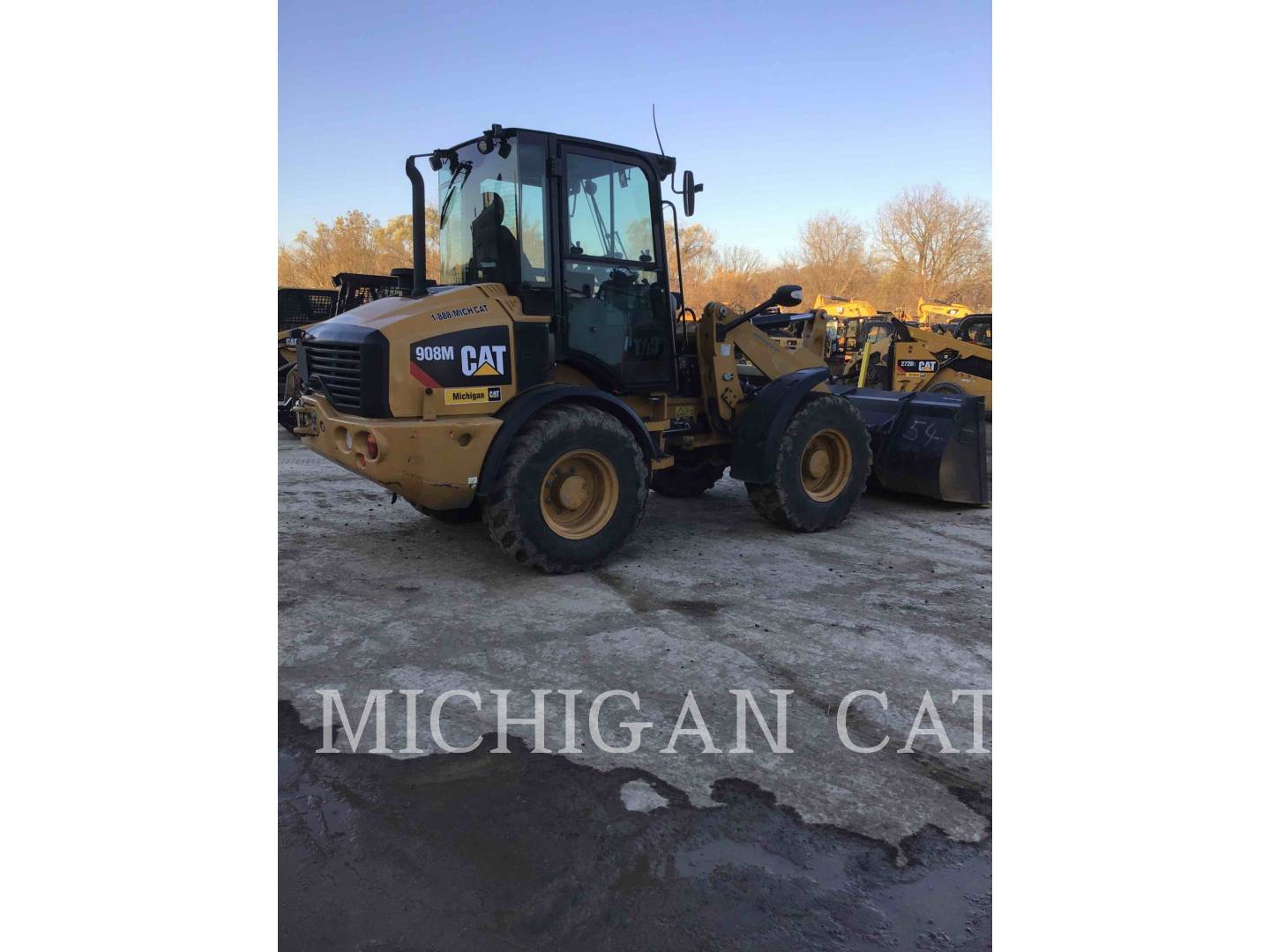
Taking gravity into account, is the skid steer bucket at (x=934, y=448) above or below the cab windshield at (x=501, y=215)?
below

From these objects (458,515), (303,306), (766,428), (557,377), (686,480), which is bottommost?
(458,515)

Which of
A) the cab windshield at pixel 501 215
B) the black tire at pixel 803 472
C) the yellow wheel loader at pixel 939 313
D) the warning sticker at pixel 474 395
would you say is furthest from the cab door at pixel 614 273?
the yellow wheel loader at pixel 939 313

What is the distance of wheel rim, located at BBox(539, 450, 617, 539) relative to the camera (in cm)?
548

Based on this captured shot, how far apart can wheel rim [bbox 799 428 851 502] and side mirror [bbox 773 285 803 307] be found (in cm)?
109

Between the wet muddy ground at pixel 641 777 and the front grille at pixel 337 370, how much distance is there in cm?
109

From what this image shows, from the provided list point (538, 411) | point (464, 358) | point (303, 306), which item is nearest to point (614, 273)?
point (538, 411)

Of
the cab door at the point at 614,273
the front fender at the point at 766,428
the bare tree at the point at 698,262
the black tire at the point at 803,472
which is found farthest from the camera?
the bare tree at the point at 698,262

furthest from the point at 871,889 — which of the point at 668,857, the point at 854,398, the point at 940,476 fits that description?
the point at 854,398

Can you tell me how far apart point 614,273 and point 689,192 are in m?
0.76

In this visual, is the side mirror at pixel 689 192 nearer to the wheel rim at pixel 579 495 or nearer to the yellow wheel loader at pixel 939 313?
the wheel rim at pixel 579 495

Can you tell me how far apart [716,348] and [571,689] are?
3594 millimetres

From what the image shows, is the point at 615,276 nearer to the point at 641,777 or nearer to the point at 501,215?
the point at 501,215

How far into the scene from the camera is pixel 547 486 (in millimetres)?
5465

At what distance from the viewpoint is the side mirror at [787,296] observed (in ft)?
20.1
